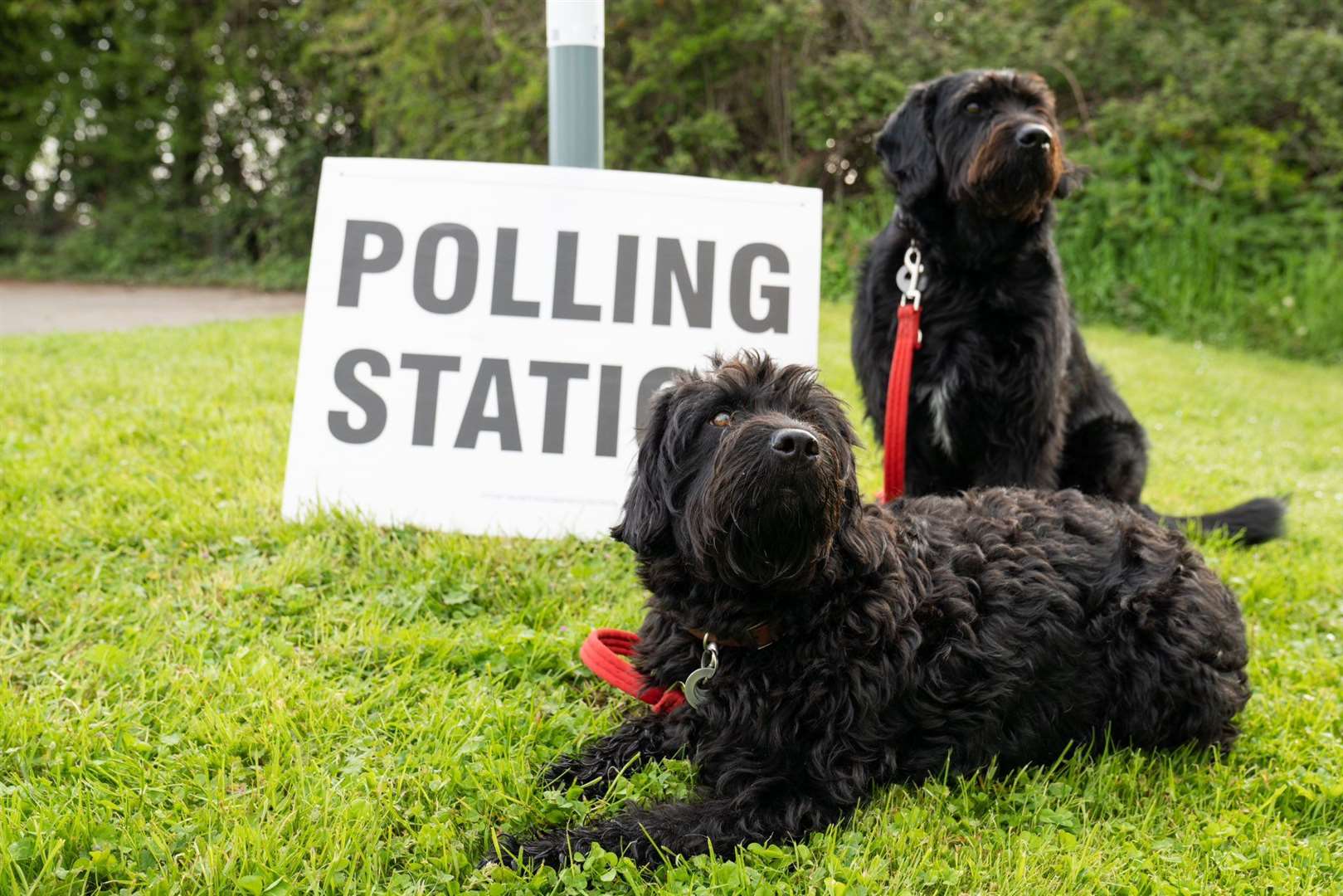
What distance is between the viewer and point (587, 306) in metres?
4.18

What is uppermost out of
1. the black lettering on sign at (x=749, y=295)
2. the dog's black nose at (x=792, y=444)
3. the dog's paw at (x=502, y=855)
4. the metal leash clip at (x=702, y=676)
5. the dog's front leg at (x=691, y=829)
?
the black lettering on sign at (x=749, y=295)

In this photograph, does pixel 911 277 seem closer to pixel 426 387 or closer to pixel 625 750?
pixel 426 387

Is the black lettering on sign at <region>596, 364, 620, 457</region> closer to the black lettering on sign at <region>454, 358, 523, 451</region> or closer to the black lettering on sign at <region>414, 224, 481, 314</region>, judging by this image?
the black lettering on sign at <region>454, 358, 523, 451</region>

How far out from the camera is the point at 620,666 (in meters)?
3.05

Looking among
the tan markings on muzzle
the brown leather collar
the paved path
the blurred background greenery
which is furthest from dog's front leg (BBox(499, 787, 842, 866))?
the blurred background greenery

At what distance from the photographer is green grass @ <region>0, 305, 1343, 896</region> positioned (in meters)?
2.33

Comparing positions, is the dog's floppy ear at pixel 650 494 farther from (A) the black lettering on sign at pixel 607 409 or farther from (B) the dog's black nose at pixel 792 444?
(A) the black lettering on sign at pixel 607 409

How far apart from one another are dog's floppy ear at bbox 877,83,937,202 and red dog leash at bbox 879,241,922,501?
241 mm

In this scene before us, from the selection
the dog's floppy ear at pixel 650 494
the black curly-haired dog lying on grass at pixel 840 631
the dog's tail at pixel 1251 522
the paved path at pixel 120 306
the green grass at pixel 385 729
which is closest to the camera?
the green grass at pixel 385 729

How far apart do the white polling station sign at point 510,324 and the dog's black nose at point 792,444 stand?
179 centimetres

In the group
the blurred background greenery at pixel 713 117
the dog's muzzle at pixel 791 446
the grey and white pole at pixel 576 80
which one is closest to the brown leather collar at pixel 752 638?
the dog's muzzle at pixel 791 446

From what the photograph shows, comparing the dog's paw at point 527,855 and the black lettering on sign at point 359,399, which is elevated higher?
the black lettering on sign at point 359,399

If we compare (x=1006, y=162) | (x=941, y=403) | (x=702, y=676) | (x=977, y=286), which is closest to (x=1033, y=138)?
(x=1006, y=162)

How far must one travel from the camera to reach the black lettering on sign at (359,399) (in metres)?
4.10
